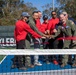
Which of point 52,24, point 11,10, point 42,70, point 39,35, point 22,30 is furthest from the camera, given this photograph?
point 11,10

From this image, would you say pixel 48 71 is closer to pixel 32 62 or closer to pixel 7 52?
pixel 32 62

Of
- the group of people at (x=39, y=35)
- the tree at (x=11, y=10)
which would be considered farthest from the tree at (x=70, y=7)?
the group of people at (x=39, y=35)

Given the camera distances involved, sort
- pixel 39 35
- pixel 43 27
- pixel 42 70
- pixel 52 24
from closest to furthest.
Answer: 1. pixel 42 70
2. pixel 39 35
3. pixel 52 24
4. pixel 43 27

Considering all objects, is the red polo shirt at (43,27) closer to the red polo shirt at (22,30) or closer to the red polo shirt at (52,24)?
the red polo shirt at (52,24)

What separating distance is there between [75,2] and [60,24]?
41.3m

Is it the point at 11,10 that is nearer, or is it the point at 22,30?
the point at 22,30

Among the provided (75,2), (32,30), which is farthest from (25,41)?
(75,2)

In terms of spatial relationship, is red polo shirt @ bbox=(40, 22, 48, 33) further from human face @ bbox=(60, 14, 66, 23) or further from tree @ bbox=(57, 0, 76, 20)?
tree @ bbox=(57, 0, 76, 20)

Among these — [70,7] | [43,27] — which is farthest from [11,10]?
[43,27]

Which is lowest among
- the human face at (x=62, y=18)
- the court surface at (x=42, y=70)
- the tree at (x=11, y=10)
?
the tree at (x=11, y=10)

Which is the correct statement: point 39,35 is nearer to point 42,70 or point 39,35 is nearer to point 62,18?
point 62,18

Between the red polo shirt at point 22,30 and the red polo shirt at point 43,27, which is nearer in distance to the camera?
the red polo shirt at point 22,30

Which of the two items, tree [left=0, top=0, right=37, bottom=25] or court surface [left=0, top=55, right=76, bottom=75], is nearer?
court surface [left=0, top=55, right=76, bottom=75]

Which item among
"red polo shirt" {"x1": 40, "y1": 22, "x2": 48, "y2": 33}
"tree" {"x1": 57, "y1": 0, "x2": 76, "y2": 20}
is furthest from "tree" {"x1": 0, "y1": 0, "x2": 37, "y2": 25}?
"red polo shirt" {"x1": 40, "y1": 22, "x2": 48, "y2": 33}
